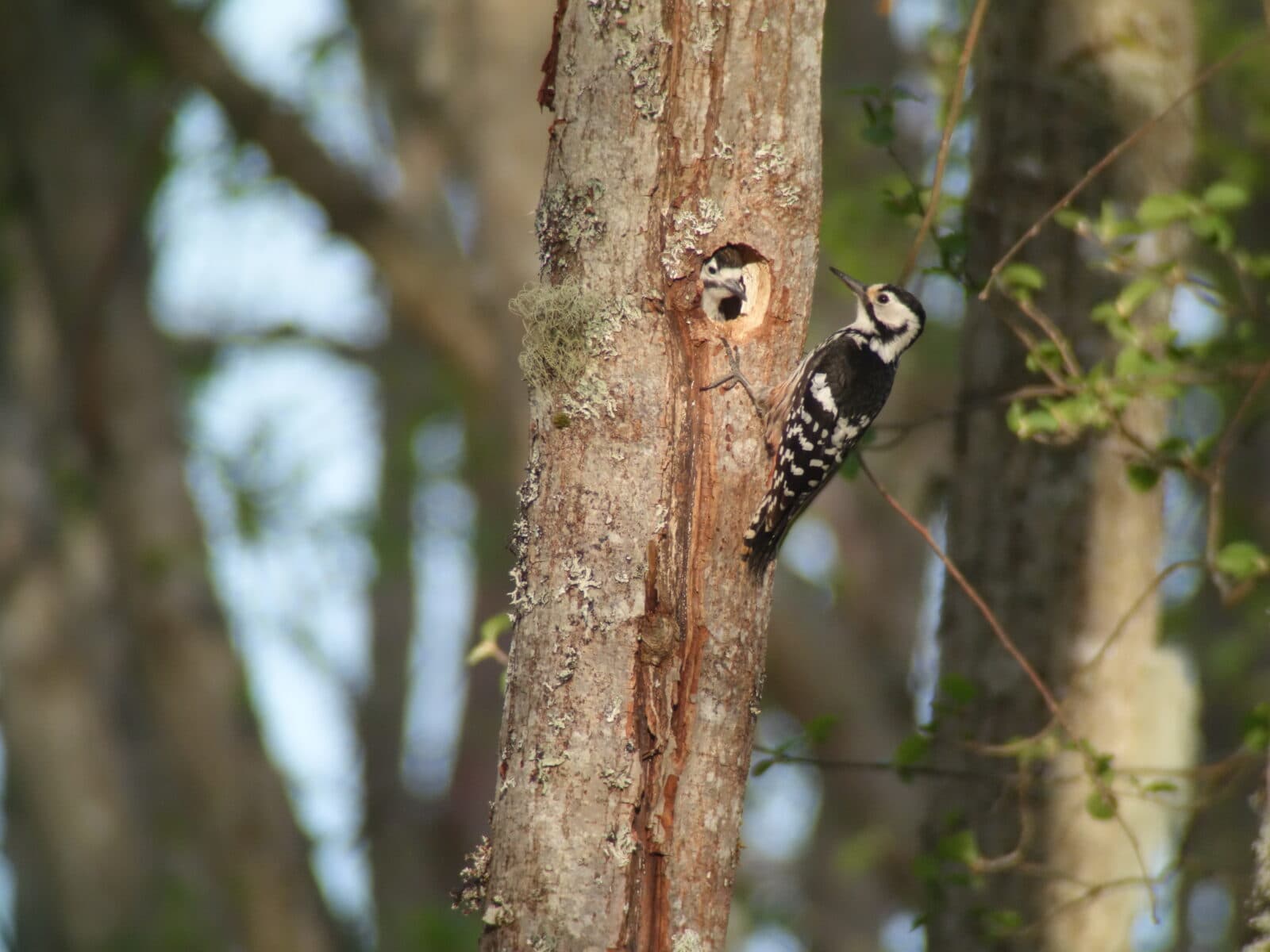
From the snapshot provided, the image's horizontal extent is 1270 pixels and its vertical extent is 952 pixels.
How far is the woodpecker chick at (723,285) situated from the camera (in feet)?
7.41

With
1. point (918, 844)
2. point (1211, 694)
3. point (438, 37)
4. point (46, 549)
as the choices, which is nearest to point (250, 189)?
point (438, 37)

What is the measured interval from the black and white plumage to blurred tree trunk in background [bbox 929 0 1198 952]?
0.33 metres

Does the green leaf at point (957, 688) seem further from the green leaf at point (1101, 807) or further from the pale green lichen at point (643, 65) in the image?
the pale green lichen at point (643, 65)

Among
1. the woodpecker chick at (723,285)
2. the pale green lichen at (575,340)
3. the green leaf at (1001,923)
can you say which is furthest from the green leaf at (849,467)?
the green leaf at (1001,923)

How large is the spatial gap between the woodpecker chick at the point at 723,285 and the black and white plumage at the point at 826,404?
149mm

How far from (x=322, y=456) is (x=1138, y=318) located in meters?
7.52

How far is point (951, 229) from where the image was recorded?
3064 mm

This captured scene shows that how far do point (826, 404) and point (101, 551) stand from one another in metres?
5.15

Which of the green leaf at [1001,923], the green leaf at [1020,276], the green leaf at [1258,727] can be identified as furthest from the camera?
the green leaf at [1001,923]

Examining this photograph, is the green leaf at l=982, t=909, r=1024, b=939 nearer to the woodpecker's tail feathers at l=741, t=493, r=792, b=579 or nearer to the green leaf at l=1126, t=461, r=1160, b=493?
the green leaf at l=1126, t=461, r=1160, b=493

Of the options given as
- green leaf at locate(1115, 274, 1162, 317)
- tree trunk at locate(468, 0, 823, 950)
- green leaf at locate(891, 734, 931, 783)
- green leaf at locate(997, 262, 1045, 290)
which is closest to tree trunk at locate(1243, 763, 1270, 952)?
green leaf at locate(891, 734, 931, 783)

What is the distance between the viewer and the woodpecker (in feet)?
7.50

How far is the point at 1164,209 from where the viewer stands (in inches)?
106

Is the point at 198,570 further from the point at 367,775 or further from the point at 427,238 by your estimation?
the point at 367,775
